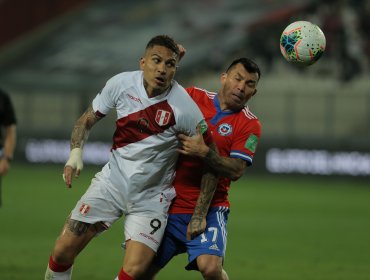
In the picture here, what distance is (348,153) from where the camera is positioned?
22938mm

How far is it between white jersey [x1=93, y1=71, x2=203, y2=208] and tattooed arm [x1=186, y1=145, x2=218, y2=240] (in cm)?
33

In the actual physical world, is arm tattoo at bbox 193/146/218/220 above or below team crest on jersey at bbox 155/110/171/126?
below

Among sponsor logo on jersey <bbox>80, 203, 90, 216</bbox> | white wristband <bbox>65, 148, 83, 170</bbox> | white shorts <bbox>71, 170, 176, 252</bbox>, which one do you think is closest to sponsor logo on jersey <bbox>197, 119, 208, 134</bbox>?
white shorts <bbox>71, 170, 176, 252</bbox>

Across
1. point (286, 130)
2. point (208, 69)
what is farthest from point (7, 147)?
point (208, 69)

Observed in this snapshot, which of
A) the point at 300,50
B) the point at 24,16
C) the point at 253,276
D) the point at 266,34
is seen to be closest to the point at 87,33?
the point at 24,16

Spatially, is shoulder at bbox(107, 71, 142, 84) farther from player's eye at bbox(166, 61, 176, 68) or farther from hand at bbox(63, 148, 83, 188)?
hand at bbox(63, 148, 83, 188)

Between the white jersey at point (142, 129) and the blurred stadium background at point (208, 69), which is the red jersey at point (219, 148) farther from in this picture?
the blurred stadium background at point (208, 69)

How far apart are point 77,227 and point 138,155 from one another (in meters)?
0.74

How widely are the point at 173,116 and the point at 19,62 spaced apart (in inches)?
969

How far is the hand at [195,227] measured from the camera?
7.04 m

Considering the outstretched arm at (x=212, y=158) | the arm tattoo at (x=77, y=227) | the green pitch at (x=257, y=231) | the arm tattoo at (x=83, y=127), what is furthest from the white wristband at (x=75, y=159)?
the green pitch at (x=257, y=231)

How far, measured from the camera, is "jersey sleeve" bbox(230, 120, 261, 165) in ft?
23.5

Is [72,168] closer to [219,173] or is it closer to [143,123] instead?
[143,123]

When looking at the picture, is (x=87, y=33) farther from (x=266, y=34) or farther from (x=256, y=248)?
(x=256, y=248)
